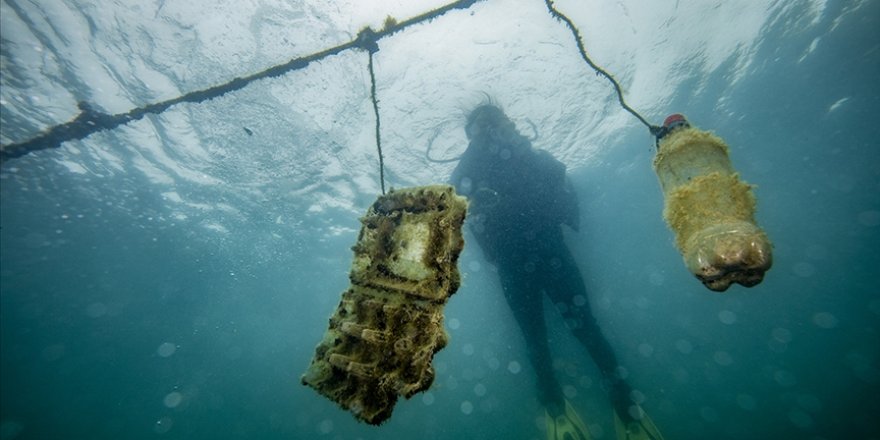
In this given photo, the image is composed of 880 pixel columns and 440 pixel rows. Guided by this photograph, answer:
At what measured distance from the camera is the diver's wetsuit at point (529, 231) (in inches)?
363

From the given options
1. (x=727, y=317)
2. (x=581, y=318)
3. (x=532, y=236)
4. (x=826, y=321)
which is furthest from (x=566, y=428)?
(x=826, y=321)

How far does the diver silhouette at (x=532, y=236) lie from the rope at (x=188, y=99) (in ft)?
19.2

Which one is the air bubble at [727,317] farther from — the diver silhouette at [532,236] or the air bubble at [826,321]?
the diver silhouette at [532,236]

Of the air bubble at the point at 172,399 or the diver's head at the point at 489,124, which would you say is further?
the air bubble at the point at 172,399

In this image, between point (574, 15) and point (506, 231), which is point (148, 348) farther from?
point (574, 15)

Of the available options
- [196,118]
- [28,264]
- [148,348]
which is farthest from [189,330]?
[196,118]

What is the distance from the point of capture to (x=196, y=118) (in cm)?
1284

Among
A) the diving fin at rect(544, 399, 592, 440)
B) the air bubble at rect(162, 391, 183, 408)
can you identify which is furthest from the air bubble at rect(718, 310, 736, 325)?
the air bubble at rect(162, 391, 183, 408)

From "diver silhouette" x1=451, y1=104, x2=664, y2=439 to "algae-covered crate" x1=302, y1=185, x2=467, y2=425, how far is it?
7130 mm

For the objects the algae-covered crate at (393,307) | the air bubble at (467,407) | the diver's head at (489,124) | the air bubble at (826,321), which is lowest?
the air bubble at (467,407)

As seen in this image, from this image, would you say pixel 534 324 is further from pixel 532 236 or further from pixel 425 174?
pixel 425 174

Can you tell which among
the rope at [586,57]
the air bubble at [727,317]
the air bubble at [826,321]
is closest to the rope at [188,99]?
the rope at [586,57]

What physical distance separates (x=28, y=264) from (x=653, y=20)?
36.7m

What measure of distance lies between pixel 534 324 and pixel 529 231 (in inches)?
111
